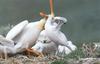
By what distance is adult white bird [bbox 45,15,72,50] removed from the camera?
9.38m

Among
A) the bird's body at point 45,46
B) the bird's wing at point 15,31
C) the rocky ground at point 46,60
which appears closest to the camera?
the rocky ground at point 46,60

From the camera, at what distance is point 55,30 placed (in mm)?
9438

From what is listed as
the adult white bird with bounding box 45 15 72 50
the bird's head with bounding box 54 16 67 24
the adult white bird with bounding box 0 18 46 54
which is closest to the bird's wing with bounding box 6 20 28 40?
the adult white bird with bounding box 0 18 46 54

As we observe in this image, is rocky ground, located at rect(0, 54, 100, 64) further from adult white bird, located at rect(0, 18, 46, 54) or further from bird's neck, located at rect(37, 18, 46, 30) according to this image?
bird's neck, located at rect(37, 18, 46, 30)

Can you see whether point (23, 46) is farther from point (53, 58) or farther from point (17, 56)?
point (53, 58)

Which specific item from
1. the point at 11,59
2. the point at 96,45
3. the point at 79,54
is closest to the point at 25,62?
the point at 11,59

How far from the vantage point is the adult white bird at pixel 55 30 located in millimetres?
9375

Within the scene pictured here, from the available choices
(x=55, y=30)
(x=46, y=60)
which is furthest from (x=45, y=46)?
(x=46, y=60)

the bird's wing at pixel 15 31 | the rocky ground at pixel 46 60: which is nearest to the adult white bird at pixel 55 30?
the bird's wing at pixel 15 31

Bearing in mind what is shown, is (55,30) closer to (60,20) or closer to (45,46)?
(60,20)

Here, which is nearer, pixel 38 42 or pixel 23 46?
pixel 23 46

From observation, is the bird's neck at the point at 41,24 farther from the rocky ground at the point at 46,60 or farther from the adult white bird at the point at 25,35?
the rocky ground at the point at 46,60

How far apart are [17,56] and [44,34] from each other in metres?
1.19

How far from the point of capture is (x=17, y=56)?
9.00m
